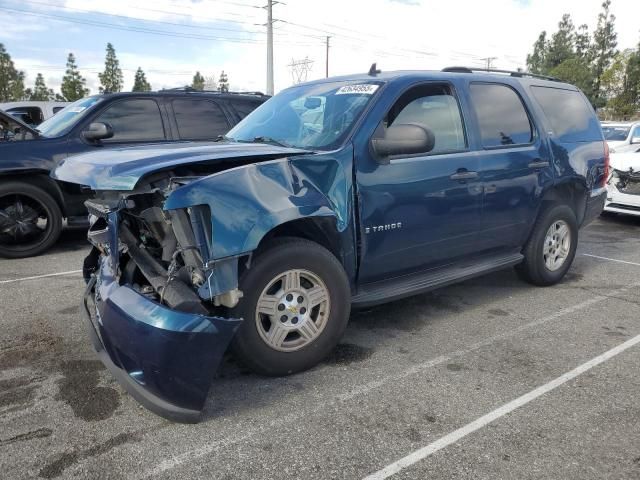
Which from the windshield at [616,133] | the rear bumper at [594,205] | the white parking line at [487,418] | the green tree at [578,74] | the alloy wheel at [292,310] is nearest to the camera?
the white parking line at [487,418]

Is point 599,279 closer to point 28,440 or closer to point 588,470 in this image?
point 588,470

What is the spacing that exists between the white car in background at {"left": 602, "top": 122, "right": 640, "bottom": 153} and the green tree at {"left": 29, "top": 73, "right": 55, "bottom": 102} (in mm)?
58945

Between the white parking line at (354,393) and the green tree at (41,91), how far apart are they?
208 feet

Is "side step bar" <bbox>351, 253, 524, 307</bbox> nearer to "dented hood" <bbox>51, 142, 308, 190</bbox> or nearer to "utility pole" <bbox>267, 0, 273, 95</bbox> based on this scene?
"dented hood" <bbox>51, 142, 308, 190</bbox>

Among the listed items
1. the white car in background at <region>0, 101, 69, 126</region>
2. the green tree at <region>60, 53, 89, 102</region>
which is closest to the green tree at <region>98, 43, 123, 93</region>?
the green tree at <region>60, 53, 89, 102</region>

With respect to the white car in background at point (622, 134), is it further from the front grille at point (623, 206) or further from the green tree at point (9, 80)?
the green tree at point (9, 80)

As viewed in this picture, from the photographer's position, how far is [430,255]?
3.86m

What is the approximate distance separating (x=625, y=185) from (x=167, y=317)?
8092 millimetres

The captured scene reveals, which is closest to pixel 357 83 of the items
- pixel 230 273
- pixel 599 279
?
pixel 230 273

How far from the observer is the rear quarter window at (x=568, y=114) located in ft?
15.8

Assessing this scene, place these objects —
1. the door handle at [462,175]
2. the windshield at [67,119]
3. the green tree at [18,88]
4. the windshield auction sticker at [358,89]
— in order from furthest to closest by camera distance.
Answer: the green tree at [18,88] < the windshield at [67,119] < the door handle at [462,175] < the windshield auction sticker at [358,89]

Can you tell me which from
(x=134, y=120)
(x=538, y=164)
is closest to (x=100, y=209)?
(x=538, y=164)

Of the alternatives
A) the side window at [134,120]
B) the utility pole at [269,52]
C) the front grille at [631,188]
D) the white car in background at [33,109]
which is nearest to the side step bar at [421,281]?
the side window at [134,120]

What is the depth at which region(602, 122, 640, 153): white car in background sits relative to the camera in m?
11.6
